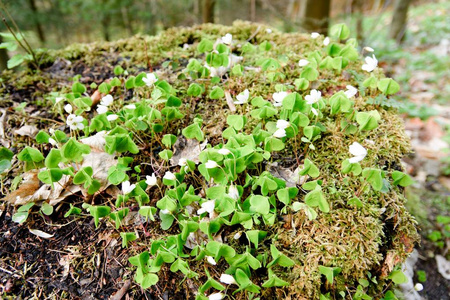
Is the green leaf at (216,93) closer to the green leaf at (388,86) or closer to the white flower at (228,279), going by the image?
the green leaf at (388,86)

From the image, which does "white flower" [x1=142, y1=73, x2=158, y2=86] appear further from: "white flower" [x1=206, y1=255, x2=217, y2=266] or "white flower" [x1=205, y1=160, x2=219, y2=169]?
"white flower" [x1=206, y1=255, x2=217, y2=266]

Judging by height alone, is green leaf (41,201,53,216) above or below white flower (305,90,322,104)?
below

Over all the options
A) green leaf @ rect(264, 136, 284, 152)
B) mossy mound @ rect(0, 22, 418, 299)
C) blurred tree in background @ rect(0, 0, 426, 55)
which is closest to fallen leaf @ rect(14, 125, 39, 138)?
mossy mound @ rect(0, 22, 418, 299)

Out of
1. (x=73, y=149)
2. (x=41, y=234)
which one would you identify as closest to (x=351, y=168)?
(x=73, y=149)

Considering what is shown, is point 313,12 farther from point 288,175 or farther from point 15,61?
point 15,61

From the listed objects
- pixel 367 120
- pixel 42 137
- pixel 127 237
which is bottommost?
pixel 127 237

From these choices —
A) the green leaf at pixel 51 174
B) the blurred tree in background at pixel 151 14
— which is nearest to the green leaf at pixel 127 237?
the green leaf at pixel 51 174
